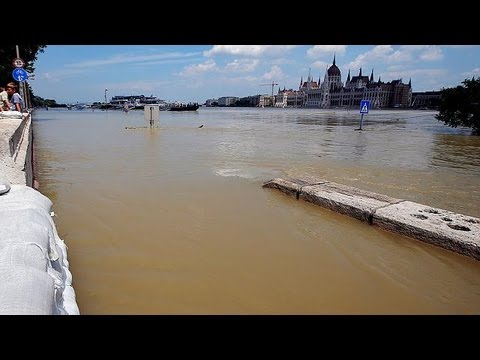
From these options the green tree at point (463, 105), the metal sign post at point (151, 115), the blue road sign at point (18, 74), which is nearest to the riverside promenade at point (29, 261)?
the blue road sign at point (18, 74)

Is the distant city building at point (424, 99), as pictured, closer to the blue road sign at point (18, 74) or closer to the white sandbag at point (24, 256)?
the blue road sign at point (18, 74)

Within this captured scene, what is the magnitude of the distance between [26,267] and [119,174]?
5.53 meters

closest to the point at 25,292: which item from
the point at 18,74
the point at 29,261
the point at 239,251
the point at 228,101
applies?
the point at 29,261

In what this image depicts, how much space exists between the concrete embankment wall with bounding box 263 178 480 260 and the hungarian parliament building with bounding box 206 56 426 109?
12779cm

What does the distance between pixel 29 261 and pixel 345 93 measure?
456 feet

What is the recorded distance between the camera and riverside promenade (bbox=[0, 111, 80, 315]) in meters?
1.60

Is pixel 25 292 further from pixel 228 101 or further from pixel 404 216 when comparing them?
pixel 228 101

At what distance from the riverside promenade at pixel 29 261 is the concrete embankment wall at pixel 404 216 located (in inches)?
139

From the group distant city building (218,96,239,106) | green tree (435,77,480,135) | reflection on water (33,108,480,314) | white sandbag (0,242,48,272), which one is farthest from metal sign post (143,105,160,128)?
distant city building (218,96,239,106)

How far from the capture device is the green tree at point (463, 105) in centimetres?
2220

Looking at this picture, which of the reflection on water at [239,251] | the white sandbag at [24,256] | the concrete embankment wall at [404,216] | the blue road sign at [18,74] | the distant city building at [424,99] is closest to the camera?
the white sandbag at [24,256]

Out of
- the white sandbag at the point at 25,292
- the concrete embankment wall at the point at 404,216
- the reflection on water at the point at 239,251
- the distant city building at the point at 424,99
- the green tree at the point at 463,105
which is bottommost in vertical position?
the reflection on water at the point at 239,251
